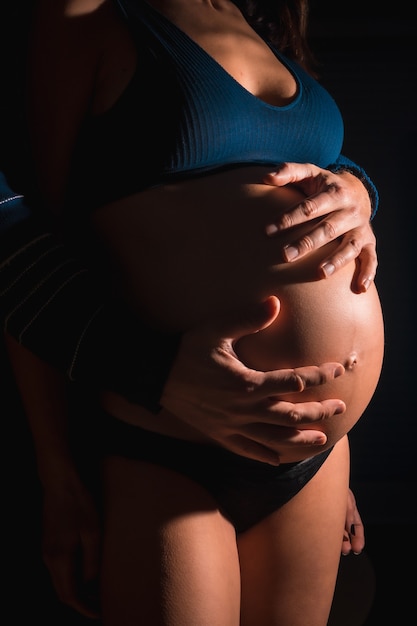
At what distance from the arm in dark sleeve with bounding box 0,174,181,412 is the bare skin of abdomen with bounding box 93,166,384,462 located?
0.07 metres

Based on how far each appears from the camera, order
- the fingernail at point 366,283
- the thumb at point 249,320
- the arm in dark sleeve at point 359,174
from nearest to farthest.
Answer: the thumb at point 249,320, the fingernail at point 366,283, the arm in dark sleeve at point 359,174

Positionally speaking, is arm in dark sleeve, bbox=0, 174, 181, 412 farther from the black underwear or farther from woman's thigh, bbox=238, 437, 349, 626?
woman's thigh, bbox=238, 437, 349, 626

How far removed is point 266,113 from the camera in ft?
3.03

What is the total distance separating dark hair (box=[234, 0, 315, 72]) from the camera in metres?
1.28

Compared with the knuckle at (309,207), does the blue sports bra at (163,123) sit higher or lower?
higher

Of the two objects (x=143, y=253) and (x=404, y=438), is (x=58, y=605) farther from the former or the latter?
(x=404, y=438)

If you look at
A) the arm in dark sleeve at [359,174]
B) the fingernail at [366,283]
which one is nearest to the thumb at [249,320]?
the fingernail at [366,283]

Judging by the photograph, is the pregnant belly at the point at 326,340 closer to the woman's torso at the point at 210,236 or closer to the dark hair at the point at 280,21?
the woman's torso at the point at 210,236

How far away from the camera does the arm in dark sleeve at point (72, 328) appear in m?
0.79

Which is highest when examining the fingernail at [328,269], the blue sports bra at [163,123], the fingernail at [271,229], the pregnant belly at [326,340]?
the blue sports bra at [163,123]

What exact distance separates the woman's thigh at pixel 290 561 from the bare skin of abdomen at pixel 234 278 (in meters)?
0.12

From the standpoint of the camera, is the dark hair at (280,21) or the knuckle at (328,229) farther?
the dark hair at (280,21)

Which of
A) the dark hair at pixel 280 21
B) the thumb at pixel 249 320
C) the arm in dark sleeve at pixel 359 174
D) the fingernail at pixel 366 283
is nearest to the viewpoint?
the thumb at pixel 249 320

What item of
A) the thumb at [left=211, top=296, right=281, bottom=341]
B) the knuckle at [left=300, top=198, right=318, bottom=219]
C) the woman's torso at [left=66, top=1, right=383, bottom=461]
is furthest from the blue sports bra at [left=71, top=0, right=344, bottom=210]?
the thumb at [left=211, top=296, right=281, bottom=341]
